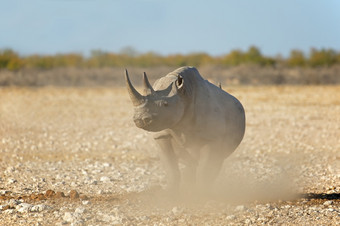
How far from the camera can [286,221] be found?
7.07 meters

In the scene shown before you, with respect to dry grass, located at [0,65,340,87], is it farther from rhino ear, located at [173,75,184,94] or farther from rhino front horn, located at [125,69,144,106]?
rhino front horn, located at [125,69,144,106]

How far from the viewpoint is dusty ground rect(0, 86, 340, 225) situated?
7.42 meters

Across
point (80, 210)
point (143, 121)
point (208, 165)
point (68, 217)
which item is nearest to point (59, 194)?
point (80, 210)

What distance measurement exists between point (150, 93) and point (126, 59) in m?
47.1

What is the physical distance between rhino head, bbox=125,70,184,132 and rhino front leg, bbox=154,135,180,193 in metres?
0.65

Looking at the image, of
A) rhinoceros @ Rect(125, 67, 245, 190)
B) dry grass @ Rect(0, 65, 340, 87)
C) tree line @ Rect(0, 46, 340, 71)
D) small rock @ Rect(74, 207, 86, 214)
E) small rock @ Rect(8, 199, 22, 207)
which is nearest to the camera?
rhinoceros @ Rect(125, 67, 245, 190)

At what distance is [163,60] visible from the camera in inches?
2137

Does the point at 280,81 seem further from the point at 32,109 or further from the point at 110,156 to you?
the point at 110,156

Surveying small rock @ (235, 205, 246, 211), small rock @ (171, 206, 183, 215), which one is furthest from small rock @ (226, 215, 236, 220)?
small rock @ (171, 206, 183, 215)

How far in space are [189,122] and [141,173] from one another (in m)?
3.19

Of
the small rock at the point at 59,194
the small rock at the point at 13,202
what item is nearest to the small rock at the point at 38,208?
the small rock at the point at 13,202

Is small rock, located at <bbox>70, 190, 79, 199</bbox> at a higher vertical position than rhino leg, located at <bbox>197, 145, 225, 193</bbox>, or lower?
lower

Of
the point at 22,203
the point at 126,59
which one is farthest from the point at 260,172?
the point at 126,59

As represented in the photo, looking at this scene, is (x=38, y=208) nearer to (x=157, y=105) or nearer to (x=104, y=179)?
(x=157, y=105)
